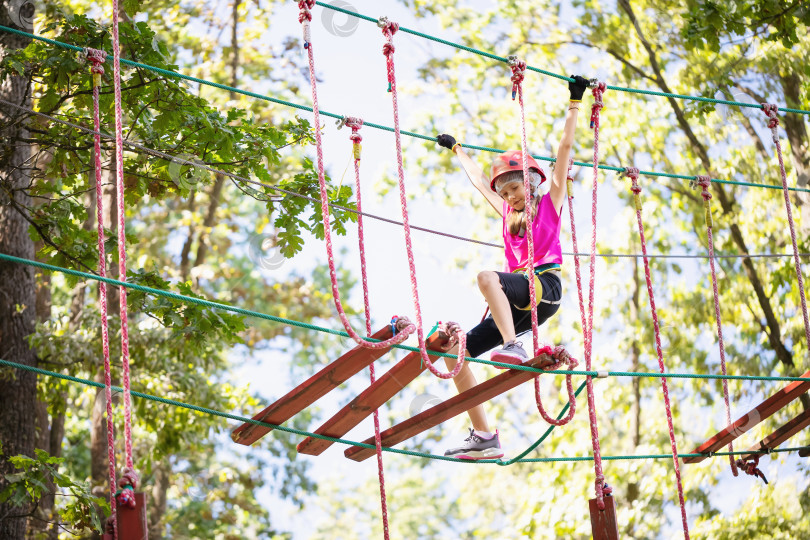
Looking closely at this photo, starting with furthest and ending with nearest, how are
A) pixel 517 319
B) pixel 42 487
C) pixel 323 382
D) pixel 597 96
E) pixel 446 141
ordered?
pixel 446 141 < pixel 42 487 < pixel 597 96 < pixel 517 319 < pixel 323 382

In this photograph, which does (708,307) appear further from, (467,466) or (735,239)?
(467,466)

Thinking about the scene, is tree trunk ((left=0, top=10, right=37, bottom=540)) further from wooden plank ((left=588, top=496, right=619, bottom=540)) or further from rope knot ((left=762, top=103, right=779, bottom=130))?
rope knot ((left=762, top=103, right=779, bottom=130))

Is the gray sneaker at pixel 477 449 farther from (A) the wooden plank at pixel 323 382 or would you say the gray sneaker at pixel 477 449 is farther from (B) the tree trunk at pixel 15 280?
(B) the tree trunk at pixel 15 280

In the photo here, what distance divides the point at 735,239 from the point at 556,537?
320 centimetres

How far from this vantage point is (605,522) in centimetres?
322

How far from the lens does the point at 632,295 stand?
9516mm

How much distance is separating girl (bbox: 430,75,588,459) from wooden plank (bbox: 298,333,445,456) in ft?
0.56

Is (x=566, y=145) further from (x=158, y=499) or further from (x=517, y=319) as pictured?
(x=158, y=499)

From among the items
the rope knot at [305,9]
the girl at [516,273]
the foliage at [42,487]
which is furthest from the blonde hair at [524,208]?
the foliage at [42,487]

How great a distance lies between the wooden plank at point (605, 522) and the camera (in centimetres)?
320

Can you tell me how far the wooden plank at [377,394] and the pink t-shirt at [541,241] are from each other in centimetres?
78

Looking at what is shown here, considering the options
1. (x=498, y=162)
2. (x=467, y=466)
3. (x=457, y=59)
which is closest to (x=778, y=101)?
(x=457, y=59)

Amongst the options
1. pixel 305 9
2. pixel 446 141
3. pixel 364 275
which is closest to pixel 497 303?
pixel 364 275

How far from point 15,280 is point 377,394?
253cm
